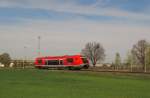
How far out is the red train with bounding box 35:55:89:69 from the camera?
2731 inches

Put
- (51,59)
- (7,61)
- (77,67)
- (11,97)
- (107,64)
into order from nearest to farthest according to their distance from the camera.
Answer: (11,97) < (77,67) < (51,59) < (107,64) < (7,61)

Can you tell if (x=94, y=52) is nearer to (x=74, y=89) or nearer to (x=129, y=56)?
(x=129, y=56)

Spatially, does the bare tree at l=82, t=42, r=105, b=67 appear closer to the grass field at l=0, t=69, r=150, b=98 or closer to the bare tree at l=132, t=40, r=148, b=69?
the bare tree at l=132, t=40, r=148, b=69

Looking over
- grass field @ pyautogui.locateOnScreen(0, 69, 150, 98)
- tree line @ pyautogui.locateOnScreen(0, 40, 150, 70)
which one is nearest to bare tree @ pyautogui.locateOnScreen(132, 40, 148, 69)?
tree line @ pyautogui.locateOnScreen(0, 40, 150, 70)

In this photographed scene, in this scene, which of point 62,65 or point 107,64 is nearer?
point 62,65

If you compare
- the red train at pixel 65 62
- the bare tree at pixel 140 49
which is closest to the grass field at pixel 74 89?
the red train at pixel 65 62

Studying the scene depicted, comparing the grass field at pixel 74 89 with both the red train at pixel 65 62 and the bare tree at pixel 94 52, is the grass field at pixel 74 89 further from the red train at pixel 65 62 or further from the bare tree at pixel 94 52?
the bare tree at pixel 94 52

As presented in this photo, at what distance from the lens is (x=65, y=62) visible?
72.7 m

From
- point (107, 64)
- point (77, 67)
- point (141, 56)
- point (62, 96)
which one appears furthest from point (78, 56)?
point (62, 96)

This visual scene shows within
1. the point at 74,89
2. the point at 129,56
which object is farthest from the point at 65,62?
the point at 74,89

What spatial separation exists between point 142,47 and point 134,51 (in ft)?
7.96

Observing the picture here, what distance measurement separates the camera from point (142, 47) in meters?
98.9

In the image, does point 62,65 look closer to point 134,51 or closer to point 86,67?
point 86,67

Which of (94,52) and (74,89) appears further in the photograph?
(94,52)
